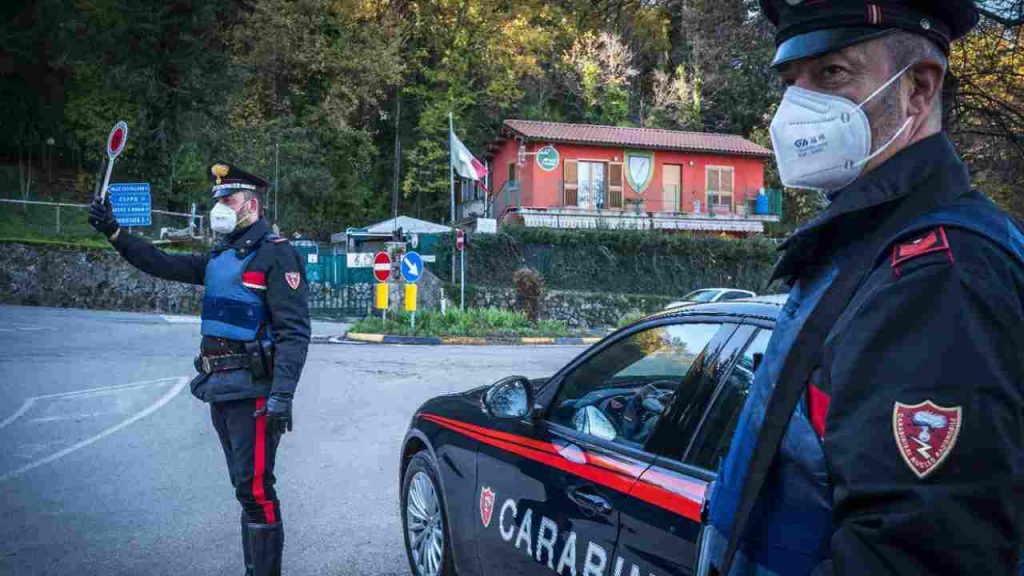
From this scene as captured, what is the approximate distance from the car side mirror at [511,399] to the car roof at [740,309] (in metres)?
0.60

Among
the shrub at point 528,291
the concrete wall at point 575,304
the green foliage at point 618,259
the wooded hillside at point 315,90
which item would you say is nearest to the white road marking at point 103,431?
the shrub at point 528,291

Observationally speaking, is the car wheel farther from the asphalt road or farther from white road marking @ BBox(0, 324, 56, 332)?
white road marking @ BBox(0, 324, 56, 332)

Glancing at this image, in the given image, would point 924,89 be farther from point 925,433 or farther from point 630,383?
point 630,383

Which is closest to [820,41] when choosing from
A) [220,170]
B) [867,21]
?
[867,21]

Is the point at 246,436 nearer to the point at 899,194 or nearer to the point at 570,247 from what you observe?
the point at 899,194

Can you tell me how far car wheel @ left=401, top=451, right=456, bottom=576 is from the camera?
12.6ft

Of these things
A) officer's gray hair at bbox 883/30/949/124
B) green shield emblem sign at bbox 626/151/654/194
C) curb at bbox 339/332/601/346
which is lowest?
curb at bbox 339/332/601/346

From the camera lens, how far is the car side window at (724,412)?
8.13 ft

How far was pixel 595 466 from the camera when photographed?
2.85 meters

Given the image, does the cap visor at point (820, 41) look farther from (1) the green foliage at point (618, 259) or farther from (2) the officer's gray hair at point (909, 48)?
(1) the green foliage at point (618, 259)

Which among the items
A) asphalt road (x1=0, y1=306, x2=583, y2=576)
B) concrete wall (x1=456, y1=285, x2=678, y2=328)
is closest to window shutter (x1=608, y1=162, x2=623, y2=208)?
concrete wall (x1=456, y1=285, x2=678, y2=328)

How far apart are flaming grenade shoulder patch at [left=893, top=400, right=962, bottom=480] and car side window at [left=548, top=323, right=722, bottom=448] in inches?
62.6

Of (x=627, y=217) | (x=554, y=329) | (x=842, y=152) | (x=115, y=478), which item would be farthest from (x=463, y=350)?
(x=627, y=217)

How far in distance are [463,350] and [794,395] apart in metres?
15.5
